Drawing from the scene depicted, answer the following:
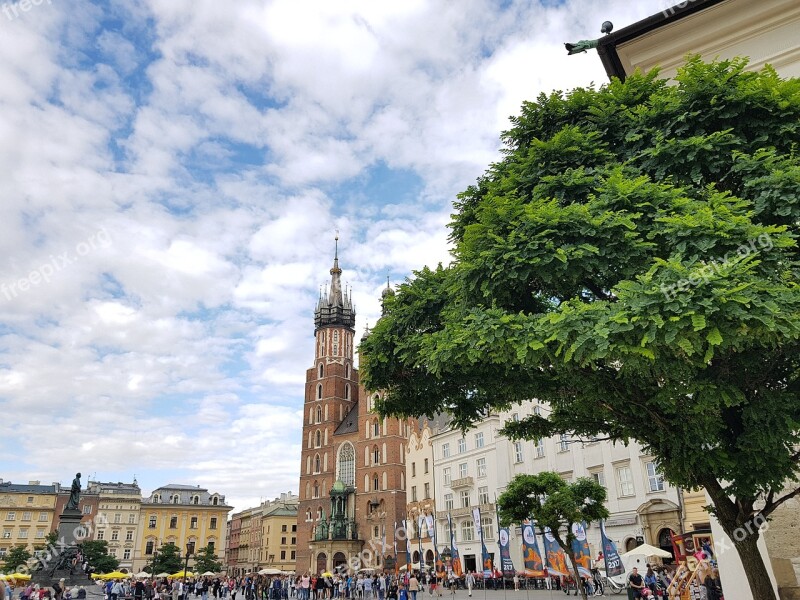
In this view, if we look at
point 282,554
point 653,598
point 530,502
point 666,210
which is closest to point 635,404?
point 666,210

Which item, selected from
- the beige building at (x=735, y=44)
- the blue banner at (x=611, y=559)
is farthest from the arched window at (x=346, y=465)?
the beige building at (x=735, y=44)

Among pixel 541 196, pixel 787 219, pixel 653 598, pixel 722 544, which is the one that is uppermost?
pixel 541 196

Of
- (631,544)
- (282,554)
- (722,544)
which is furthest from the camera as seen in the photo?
(282,554)

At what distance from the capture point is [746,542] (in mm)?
9172

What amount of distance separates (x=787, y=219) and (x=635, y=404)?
356cm

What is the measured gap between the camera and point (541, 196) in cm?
992

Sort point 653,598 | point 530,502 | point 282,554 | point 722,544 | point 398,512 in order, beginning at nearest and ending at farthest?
point 722,544, point 653,598, point 530,502, point 398,512, point 282,554

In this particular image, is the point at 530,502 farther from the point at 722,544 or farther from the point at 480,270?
the point at 480,270

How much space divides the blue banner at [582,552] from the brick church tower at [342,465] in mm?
33260

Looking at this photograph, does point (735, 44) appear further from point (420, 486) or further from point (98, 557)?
point (98, 557)

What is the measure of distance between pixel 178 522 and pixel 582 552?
80.3 metres

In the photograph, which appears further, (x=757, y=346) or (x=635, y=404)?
(x=635, y=404)

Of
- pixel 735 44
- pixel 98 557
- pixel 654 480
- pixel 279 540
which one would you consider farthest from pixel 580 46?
pixel 279 540

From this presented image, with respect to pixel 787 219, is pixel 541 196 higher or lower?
higher
